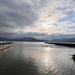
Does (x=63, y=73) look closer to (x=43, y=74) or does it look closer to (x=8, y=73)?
(x=43, y=74)

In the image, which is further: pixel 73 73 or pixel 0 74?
pixel 73 73

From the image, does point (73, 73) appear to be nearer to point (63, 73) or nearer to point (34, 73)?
point (63, 73)

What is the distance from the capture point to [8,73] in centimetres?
2150

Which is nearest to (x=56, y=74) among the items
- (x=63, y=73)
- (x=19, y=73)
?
(x=63, y=73)

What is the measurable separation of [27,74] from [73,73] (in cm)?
689

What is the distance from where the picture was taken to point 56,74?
2156cm

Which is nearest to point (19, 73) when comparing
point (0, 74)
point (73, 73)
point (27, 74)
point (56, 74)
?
point (27, 74)

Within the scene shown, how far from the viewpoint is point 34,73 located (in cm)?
2200

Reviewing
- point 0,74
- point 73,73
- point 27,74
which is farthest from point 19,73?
point 73,73

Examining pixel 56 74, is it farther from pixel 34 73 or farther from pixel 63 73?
pixel 34 73

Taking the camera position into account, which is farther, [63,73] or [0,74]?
[63,73]

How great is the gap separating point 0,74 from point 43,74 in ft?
20.0

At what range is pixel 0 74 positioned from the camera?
20766mm

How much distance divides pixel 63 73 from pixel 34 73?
4388mm
